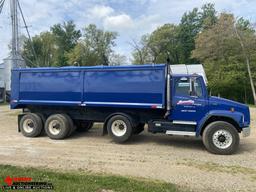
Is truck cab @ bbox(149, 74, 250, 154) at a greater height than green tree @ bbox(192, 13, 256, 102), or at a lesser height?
lesser

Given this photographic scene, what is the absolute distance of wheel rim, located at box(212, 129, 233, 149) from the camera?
7.36 metres

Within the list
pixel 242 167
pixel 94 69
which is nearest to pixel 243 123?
pixel 242 167

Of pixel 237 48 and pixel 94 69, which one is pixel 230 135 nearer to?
pixel 94 69

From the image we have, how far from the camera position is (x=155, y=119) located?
836 cm

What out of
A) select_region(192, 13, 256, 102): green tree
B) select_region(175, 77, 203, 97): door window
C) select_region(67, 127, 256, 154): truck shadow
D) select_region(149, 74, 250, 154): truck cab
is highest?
select_region(192, 13, 256, 102): green tree

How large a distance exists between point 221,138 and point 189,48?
4818 cm

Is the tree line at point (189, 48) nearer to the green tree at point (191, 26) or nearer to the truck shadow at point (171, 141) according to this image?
the green tree at point (191, 26)

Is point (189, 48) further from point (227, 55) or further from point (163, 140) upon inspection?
point (163, 140)

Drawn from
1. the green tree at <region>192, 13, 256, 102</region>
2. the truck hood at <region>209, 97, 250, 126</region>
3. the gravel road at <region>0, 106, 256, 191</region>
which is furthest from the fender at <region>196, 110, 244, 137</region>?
the green tree at <region>192, 13, 256, 102</region>

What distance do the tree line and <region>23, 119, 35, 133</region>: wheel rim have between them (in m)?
13.0

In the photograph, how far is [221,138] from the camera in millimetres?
7402

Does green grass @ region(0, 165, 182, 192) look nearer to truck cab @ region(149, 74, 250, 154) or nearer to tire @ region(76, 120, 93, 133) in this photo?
truck cab @ region(149, 74, 250, 154)

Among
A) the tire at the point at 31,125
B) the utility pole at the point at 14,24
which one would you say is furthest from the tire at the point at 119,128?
the utility pole at the point at 14,24

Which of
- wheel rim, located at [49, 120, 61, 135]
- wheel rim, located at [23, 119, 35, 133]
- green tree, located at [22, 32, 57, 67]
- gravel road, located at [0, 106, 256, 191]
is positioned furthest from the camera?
green tree, located at [22, 32, 57, 67]
